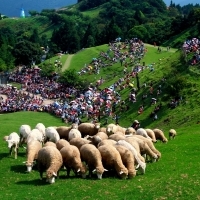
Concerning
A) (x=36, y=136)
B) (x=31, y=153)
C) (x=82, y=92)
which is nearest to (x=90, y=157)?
(x=31, y=153)

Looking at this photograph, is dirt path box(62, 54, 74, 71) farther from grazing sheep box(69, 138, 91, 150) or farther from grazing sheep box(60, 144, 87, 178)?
grazing sheep box(60, 144, 87, 178)

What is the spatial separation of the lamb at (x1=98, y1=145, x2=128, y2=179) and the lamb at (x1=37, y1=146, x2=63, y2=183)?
269cm

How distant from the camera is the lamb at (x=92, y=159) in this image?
2275 centimetres

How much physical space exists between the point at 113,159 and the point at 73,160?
94.4 inches

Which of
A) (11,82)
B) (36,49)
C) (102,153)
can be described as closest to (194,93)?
(102,153)

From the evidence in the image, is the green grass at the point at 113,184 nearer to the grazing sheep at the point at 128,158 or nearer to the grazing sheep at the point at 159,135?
the grazing sheep at the point at 128,158

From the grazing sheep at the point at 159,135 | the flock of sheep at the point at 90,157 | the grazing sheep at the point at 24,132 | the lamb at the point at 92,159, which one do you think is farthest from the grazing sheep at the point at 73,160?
the grazing sheep at the point at 159,135

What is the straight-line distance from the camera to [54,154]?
22.9 meters

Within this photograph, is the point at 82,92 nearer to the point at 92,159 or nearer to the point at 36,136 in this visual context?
the point at 36,136

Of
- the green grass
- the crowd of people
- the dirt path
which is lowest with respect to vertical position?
the green grass

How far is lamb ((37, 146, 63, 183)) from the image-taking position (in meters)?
21.8

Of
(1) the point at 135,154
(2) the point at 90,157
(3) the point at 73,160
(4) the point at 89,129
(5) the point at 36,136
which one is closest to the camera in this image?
(3) the point at 73,160

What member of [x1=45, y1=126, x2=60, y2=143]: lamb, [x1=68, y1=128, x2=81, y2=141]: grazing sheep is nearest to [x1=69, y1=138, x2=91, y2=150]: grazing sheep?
[x1=68, y1=128, x2=81, y2=141]: grazing sheep

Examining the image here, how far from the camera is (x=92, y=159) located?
23406 millimetres
